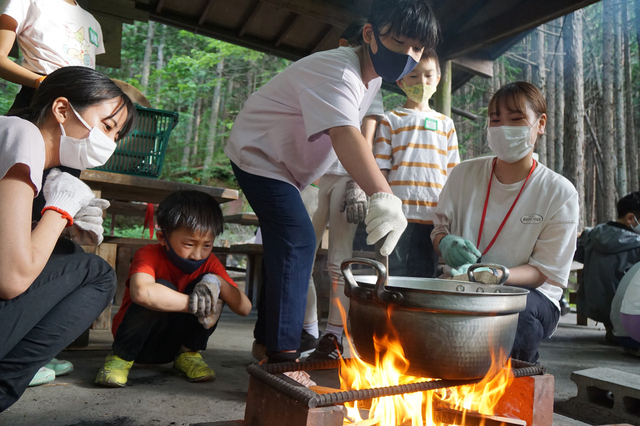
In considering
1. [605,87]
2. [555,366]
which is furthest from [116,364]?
[605,87]

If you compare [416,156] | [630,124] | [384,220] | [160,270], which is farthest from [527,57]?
[384,220]

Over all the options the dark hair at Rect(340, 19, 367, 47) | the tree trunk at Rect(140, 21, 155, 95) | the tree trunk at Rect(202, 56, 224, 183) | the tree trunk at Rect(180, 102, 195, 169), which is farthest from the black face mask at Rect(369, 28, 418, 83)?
the tree trunk at Rect(140, 21, 155, 95)

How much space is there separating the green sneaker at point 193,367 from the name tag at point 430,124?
184 centimetres

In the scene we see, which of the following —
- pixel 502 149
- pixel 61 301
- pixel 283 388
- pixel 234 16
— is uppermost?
pixel 234 16

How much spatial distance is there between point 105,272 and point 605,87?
14.6m

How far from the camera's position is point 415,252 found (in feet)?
8.98

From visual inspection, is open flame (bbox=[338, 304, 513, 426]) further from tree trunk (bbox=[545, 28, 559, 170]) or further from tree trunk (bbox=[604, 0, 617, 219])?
tree trunk (bbox=[545, 28, 559, 170])

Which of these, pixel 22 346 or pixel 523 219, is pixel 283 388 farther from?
pixel 523 219

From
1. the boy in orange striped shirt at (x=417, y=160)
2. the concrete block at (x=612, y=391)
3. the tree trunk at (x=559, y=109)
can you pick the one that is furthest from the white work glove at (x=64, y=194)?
the tree trunk at (x=559, y=109)

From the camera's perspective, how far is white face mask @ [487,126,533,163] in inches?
85.1

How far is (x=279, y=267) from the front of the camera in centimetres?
178

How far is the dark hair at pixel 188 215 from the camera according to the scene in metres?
2.12

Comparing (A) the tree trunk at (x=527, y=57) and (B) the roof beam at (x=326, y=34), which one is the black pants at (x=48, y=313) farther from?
(A) the tree trunk at (x=527, y=57)

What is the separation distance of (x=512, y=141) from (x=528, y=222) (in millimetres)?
388
